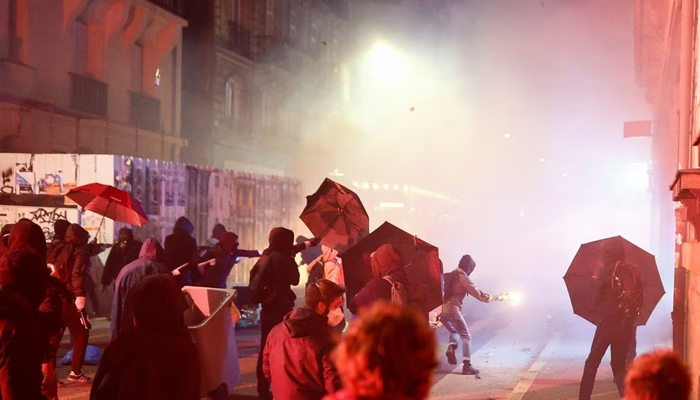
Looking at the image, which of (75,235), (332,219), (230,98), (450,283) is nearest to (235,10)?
(230,98)

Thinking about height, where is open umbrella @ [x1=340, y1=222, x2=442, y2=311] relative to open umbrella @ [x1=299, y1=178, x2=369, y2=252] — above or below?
below

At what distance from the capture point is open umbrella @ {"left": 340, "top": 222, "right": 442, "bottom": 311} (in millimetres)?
8438

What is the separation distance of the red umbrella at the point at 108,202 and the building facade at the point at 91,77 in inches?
348

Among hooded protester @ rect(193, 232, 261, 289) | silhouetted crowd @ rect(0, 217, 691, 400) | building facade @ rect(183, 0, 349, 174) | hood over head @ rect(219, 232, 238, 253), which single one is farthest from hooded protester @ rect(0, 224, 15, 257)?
building facade @ rect(183, 0, 349, 174)

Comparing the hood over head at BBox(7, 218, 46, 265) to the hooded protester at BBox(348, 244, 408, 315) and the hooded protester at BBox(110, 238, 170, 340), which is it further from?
the hooded protester at BBox(348, 244, 408, 315)

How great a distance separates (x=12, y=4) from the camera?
2002 centimetres

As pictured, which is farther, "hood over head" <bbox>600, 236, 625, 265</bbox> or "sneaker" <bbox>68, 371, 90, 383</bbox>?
"sneaker" <bbox>68, 371, 90, 383</bbox>

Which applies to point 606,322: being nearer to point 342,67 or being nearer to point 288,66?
point 288,66

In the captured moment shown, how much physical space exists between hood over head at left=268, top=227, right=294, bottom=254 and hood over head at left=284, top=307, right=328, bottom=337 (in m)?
3.32

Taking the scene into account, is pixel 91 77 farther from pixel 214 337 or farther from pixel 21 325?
pixel 21 325

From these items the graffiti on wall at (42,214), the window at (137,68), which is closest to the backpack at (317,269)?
the graffiti on wall at (42,214)

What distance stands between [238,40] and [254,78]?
1.85 m

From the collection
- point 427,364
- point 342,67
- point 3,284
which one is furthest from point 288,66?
point 427,364

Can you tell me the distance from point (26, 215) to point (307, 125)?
22504 mm
